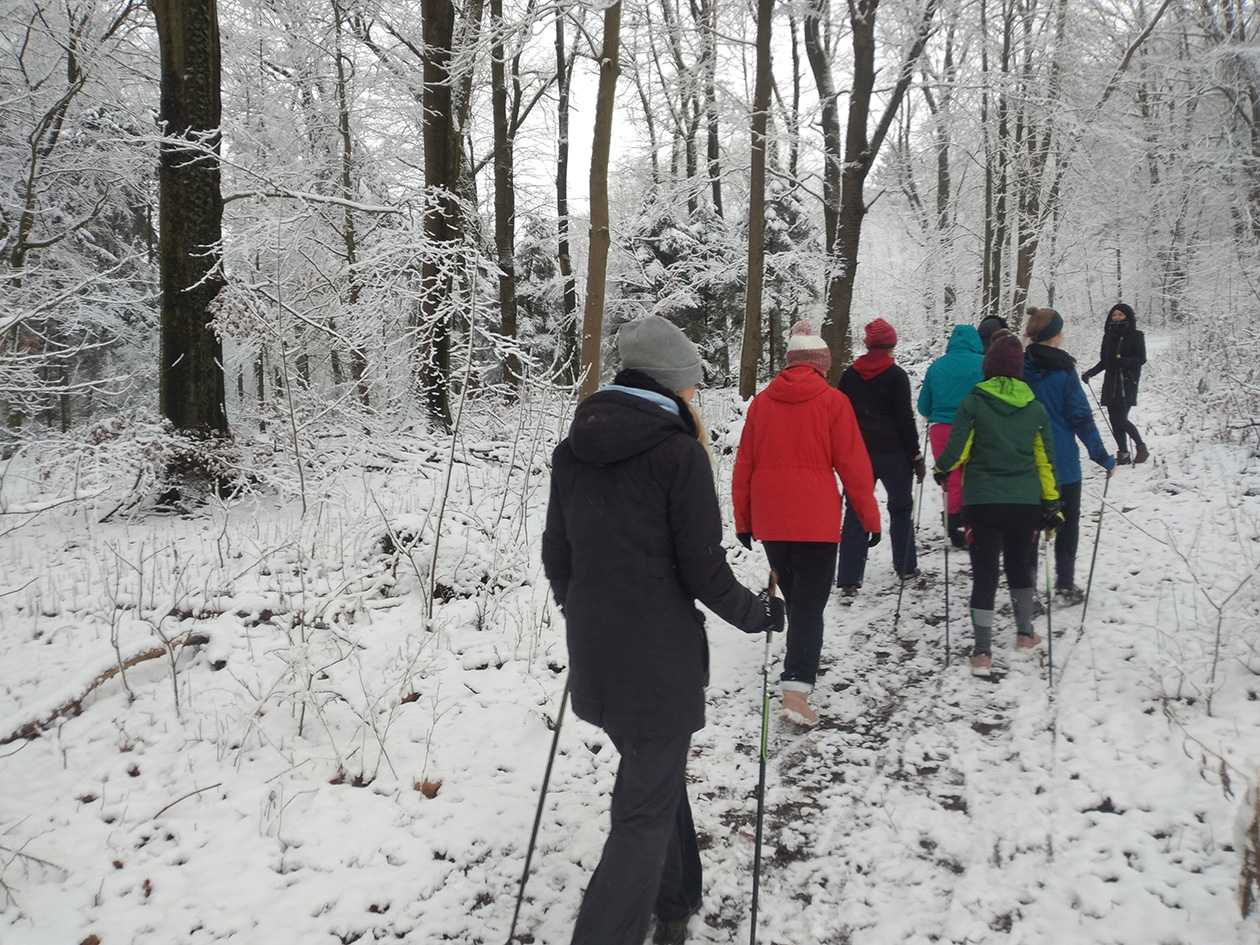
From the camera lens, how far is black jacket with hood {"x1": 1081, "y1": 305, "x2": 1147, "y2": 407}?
8305 mm

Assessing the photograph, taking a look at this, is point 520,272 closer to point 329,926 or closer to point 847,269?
point 847,269

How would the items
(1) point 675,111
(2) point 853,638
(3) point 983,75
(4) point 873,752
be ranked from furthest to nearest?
1. (1) point 675,111
2. (3) point 983,75
3. (2) point 853,638
4. (4) point 873,752

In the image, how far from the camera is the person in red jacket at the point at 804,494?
149 inches

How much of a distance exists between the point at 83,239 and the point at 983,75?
1730cm

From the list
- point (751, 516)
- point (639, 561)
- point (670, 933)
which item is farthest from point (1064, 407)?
point (670, 933)

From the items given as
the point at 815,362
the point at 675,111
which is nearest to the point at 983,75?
the point at 675,111

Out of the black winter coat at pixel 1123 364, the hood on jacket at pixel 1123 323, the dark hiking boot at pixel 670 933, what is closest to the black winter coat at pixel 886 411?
the dark hiking boot at pixel 670 933

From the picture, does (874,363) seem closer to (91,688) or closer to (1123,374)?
(1123,374)

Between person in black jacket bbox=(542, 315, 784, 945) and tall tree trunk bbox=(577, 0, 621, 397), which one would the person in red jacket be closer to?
person in black jacket bbox=(542, 315, 784, 945)

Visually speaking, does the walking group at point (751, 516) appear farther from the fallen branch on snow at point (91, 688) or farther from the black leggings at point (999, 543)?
the fallen branch on snow at point (91, 688)

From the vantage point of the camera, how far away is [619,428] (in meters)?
2.03

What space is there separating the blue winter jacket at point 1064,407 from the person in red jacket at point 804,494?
1860 mm

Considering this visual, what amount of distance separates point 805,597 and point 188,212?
23.0 ft

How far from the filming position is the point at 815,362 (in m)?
4.07
